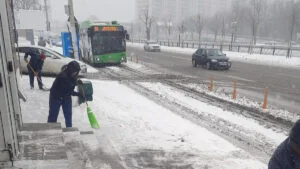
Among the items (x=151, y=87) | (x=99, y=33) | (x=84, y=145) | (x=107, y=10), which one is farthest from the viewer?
(x=107, y=10)

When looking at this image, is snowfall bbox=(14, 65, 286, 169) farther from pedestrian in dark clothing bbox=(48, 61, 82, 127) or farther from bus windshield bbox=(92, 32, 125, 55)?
bus windshield bbox=(92, 32, 125, 55)

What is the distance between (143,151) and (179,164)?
0.90 metres

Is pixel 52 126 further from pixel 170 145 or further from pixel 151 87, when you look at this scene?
pixel 151 87

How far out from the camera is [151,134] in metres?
7.13

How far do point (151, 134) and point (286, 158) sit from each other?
489cm

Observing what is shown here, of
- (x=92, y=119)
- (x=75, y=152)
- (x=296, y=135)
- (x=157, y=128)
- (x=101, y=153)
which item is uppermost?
(x=296, y=135)

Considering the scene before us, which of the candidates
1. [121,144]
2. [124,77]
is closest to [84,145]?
[121,144]

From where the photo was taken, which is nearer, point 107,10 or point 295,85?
point 295,85

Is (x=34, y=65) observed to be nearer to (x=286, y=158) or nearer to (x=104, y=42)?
(x=286, y=158)

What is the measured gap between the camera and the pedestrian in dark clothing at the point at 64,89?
6.25 metres

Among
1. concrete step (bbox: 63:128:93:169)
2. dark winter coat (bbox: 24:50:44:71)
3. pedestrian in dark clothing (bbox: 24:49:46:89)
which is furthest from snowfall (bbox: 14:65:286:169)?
dark winter coat (bbox: 24:50:44:71)

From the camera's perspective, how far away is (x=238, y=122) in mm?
8695

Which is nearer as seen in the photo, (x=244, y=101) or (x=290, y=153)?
(x=290, y=153)

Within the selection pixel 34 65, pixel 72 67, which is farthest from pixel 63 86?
pixel 34 65
